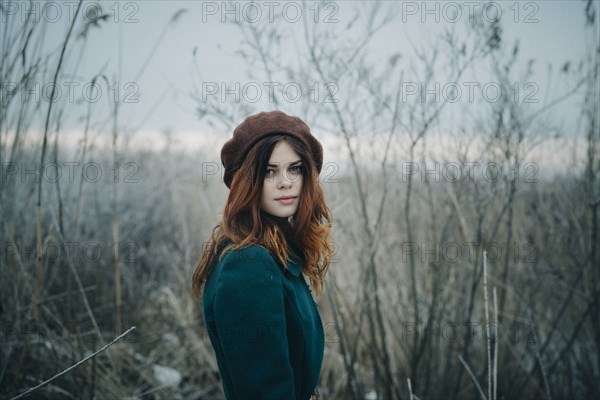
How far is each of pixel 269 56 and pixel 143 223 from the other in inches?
149

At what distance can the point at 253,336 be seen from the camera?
902 millimetres

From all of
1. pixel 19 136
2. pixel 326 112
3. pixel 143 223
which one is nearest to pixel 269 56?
pixel 326 112

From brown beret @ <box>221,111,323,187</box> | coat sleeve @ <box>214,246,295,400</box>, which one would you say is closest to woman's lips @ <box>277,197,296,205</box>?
brown beret @ <box>221,111,323,187</box>

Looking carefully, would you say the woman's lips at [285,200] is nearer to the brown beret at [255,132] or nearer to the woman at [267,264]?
the woman at [267,264]

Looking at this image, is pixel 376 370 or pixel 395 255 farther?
pixel 395 255

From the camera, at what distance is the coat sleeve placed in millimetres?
907

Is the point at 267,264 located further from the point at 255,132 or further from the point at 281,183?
the point at 255,132

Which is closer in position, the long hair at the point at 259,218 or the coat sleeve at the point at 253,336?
the coat sleeve at the point at 253,336

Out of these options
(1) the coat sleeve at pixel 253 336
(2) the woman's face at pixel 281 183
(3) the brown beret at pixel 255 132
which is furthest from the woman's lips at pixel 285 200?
(1) the coat sleeve at pixel 253 336

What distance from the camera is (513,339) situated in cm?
257

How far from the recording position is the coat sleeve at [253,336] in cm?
91

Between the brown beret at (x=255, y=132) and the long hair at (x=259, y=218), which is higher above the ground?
the brown beret at (x=255, y=132)

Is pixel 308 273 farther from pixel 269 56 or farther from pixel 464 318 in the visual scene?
pixel 464 318

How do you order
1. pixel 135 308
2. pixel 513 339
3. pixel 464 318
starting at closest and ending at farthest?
pixel 464 318 → pixel 513 339 → pixel 135 308
